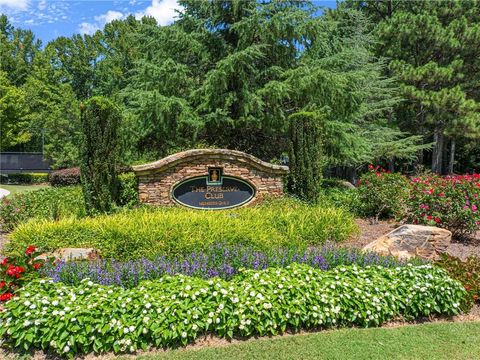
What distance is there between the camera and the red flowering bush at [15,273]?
3.60 meters

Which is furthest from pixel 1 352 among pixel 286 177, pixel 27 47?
pixel 27 47

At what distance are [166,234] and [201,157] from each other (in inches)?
120

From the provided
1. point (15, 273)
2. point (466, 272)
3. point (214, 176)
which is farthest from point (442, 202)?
point (15, 273)

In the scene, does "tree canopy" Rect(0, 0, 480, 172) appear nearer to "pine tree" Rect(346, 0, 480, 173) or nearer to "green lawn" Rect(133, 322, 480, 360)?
"pine tree" Rect(346, 0, 480, 173)

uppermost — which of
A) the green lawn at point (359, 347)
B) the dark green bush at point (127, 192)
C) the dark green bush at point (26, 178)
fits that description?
the dark green bush at point (127, 192)

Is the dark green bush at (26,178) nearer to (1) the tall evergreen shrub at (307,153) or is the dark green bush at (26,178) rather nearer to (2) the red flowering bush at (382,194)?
(1) the tall evergreen shrub at (307,153)

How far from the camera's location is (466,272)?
14.2ft

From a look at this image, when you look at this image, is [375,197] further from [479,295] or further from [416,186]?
[479,295]

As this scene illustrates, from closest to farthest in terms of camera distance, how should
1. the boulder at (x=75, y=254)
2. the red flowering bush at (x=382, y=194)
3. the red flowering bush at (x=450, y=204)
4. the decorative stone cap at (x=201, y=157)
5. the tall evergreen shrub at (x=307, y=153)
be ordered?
the boulder at (x=75, y=254) → the red flowering bush at (x=450, y=204) → the decorative stone cap at (x=201, y=157) → the red flowering bush at (x=382, y=194) → the tall evergreen shrub at (x=307, y=153)

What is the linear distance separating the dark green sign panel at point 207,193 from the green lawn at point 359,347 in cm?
508

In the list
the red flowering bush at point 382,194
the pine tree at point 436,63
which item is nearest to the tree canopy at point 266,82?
the pine tree at point 436,63

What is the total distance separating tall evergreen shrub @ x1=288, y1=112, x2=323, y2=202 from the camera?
354 inches

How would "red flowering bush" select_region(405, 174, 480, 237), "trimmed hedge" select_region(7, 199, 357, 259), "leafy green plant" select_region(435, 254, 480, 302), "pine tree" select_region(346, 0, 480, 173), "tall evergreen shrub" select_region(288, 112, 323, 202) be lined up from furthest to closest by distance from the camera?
"pine tree" select_region(346, 0, 480, 173)
"tall evergreen shrub" select_region(288, 112, 323, 202)
"red flowering bush" select_region(405, 174, 480, 237)
"trimmed hedge" select_region(7, 199, 357, 259)
"leafy green plant" select_region(435, 254, 480, 302)

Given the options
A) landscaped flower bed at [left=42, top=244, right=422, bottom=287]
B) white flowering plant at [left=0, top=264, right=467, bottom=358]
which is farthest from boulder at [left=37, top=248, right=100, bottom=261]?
white flowering plant at [left=0, top=264, right=467, bottom=358]
